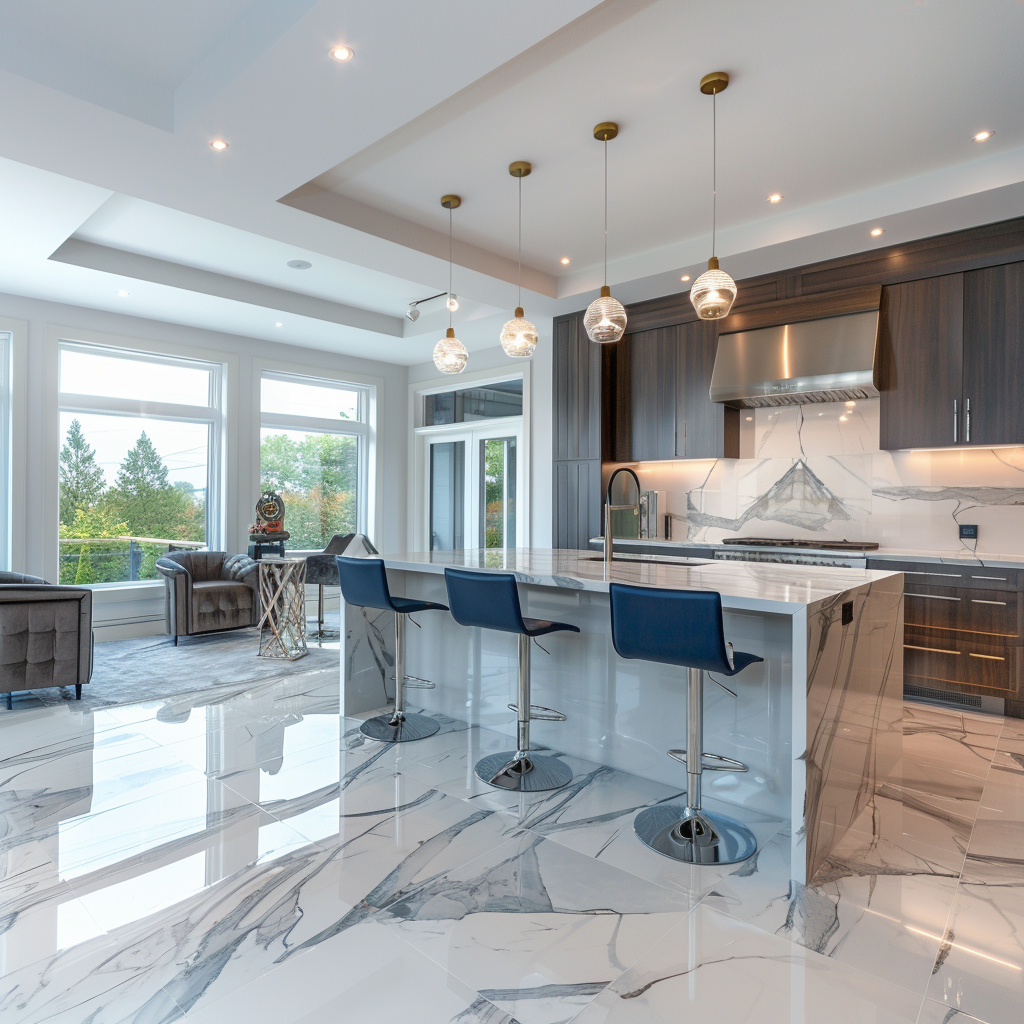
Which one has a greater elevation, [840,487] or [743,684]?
[840,487]

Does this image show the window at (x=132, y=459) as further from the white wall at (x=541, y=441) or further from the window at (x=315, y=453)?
the white wall at (x=541, y=441)

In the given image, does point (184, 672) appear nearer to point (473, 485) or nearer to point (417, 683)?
point (417, 683)

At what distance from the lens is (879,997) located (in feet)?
5.11

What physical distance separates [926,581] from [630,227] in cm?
292

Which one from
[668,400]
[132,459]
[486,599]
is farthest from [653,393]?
[132,459]

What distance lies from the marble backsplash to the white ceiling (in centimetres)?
123

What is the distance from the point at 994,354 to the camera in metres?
3.95

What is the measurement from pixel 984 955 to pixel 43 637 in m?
4.48

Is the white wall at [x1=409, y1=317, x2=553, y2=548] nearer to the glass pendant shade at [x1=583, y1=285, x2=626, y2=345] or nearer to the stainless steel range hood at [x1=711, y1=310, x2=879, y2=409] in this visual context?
the stainless steel range hood at [x1=711, y1=310, x2=879, y2=409]

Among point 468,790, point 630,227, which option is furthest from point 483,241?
point 468,790

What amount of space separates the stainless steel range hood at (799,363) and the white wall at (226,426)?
14.8ft

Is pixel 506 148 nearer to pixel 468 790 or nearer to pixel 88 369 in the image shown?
pixel 468 790

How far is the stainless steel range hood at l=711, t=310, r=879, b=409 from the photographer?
4.35 m

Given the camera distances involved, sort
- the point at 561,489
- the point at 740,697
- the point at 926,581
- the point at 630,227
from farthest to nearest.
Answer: the point at 561,489 < the point at 630,227 < the point at 926,581 < the point at 740,697
